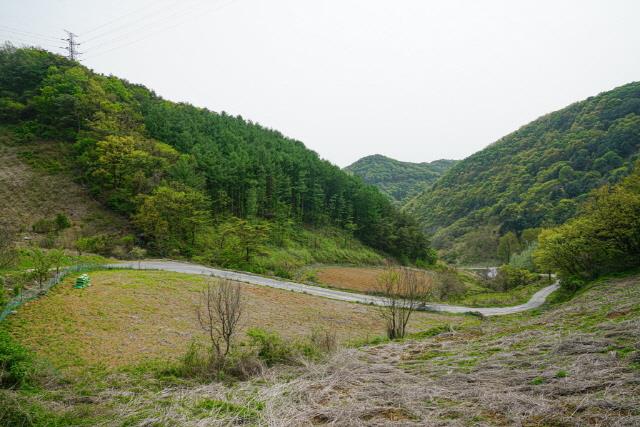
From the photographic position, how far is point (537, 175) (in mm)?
102312

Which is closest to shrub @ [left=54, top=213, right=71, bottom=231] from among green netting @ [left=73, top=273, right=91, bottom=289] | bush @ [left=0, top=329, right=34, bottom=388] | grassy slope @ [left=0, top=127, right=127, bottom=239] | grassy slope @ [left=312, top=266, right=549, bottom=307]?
grassy slope @ [left=0, top=127, right=127, bottom=239]

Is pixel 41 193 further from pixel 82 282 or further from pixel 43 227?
pixel 82 282

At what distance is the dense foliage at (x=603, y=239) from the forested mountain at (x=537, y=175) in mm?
57224

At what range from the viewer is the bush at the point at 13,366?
8258 millimetres

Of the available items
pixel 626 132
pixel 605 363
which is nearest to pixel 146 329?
pixel 605 363

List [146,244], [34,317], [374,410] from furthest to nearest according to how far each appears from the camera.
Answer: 1. [146,244]
2. [34,317]
3. [374,410]

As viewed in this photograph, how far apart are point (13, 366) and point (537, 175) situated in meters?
119

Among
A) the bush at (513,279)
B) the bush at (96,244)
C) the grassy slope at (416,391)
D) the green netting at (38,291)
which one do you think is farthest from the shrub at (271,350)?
the bush at (513,279)

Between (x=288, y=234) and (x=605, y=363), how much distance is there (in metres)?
49.4

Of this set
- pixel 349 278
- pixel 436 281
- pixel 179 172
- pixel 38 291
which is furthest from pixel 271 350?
pixel 179 172

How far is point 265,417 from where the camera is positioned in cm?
683

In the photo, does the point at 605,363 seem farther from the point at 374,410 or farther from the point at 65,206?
the point at 65,206

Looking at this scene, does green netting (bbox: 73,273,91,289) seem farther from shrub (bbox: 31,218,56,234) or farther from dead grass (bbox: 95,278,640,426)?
shrub (bbox: 31,218,56,234)

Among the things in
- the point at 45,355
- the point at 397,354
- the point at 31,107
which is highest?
the point at 31,107
